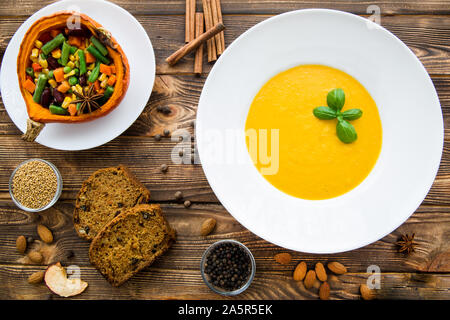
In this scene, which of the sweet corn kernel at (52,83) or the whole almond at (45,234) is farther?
the whole almond at (45,234)

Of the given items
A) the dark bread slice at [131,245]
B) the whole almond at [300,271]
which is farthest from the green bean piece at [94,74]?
the whole almond at [300,271]

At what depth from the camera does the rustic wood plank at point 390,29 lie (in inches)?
78.6

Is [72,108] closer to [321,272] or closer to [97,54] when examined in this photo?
[97,54]

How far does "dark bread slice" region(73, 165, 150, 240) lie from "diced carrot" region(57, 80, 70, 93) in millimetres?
479

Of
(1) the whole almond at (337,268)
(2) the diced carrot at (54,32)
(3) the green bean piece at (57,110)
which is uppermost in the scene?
(2) the diced carrot at (54,32)

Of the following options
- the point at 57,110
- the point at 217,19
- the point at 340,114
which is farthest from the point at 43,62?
the point at 340,114

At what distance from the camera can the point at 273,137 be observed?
1701 millimetres

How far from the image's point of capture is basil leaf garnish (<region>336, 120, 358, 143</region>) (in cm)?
162

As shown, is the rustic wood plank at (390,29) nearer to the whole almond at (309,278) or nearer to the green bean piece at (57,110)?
the green bean piece at (57,110)

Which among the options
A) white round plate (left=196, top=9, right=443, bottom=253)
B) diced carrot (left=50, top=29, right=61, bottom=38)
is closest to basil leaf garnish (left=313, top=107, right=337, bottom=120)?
white round plate (left=196, top=9, right=443, bottom=253)

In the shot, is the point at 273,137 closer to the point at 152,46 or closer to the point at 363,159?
the point at 363,159

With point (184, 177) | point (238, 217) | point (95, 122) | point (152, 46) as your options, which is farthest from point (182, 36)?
point (238, 217)

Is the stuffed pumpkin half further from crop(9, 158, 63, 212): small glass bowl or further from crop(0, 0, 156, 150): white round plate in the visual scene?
crop(9, 158, 63, 212): small glass bowl

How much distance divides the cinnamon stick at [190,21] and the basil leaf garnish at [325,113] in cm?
88
